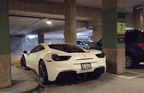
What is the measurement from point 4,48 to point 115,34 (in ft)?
12.4

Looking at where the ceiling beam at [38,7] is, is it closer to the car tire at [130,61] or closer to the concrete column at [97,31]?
the concrete column at [97,31]

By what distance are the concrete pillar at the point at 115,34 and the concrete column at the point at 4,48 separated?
11.9ft

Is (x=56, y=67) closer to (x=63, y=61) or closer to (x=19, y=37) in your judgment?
(x=63, y=61)

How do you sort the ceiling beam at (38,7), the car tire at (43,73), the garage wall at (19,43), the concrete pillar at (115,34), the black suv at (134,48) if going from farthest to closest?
the garage wall at (19,43)
the ceiling beam at (38,7)
the black suv at (134,48)
the concrete pillar at (115,34)
the car tire at (43,73)

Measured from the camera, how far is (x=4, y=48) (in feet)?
14.5

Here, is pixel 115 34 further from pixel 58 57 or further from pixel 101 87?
pixel 58 57

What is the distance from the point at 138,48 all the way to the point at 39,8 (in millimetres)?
6726

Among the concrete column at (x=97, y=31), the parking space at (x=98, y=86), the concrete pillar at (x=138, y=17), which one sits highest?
the concrete pillar at (x=138, y=17)

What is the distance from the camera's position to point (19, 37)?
31000mm

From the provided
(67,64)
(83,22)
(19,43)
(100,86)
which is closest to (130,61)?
(100,86)

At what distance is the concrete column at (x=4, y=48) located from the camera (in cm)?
438

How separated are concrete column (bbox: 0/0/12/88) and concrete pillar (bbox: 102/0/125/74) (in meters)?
3.64

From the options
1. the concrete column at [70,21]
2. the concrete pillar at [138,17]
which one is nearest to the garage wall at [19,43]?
the concrete pillar at [138,17]

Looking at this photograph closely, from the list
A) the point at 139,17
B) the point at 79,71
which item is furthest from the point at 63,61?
the point at 139,17
